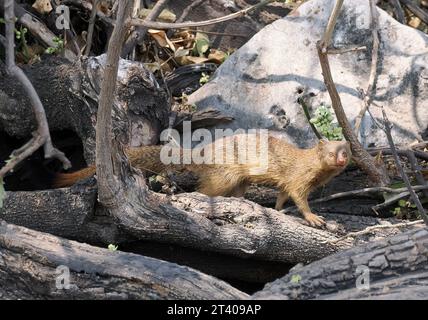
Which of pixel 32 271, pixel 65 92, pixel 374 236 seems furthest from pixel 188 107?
pixel 32 271

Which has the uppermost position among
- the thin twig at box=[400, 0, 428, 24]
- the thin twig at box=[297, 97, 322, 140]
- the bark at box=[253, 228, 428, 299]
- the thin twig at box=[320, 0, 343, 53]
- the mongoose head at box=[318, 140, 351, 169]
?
the thin twig at box=[400, 0, 428, 24]

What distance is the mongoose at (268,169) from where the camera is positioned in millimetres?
4707

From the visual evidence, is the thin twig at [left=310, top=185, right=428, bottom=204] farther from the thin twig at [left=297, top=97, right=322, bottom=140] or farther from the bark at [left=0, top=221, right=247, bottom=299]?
the bark at [left=0, top=221, right=247, bottom=299]

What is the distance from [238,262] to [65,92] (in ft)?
4.48

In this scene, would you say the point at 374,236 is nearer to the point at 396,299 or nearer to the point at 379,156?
the point at 379,156

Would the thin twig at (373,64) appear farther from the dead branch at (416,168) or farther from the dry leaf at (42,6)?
the dry leaf at (42,6)

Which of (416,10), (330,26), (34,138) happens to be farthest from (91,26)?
(416,10)

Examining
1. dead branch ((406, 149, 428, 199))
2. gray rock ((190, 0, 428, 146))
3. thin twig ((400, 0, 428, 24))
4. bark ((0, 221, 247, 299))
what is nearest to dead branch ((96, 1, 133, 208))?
bark ((0, 221, 247, 299))

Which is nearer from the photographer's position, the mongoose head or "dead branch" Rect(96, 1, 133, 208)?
"dead branch" Rect(96, 1, 133, 208)

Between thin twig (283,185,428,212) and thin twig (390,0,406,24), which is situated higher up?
thin twig (390,0,406,24)

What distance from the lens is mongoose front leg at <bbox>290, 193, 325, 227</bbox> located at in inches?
174

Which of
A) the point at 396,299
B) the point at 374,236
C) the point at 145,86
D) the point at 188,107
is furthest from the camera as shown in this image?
the point at 188,107
